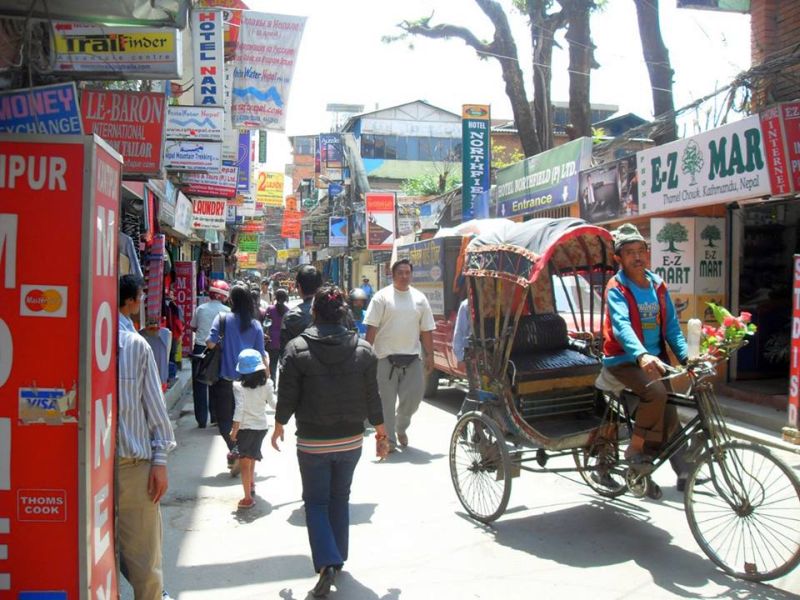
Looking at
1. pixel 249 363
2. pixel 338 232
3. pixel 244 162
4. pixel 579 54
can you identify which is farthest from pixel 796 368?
pixel 338 232

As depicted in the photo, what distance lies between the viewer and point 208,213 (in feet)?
54.7

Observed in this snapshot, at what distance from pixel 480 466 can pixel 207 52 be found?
300 inches

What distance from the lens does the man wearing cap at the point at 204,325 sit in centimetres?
854

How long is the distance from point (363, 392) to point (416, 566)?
1269mm

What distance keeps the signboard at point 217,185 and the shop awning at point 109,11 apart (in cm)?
1095

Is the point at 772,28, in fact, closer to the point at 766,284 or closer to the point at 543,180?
the point at 766,284

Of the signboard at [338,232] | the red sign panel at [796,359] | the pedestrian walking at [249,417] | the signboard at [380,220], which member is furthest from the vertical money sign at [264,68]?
the signboard at [338,232]

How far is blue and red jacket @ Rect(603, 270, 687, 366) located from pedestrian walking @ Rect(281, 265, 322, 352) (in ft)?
9.00

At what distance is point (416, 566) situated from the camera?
453 cm

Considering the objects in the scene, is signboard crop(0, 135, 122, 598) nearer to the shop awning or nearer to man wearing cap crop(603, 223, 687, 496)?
the shop awning

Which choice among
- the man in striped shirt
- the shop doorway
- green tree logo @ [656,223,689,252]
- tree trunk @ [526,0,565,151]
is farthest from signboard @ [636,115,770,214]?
the man in striped shirt

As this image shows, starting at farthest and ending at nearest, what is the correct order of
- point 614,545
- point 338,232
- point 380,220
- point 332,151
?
point 332,151
point 338,232
point 380,220
point 614,545

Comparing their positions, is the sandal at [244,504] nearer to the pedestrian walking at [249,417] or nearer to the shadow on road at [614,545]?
the pedestrian walking at [249,417]

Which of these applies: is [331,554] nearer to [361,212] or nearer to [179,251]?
[179,251]
